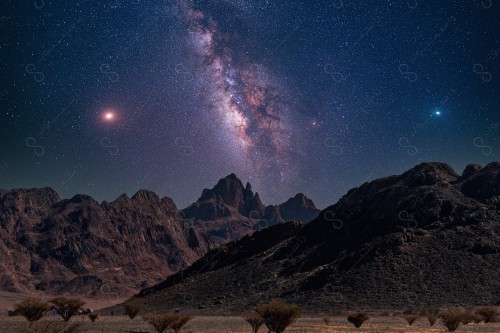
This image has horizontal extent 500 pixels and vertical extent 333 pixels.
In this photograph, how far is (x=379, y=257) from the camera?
8762 cm

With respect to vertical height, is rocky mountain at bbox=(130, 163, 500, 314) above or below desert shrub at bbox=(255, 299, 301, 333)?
above

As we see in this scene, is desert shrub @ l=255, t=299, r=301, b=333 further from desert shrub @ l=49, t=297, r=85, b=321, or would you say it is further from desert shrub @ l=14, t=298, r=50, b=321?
desert shrub @ l=49, t=297, r=85, b=321

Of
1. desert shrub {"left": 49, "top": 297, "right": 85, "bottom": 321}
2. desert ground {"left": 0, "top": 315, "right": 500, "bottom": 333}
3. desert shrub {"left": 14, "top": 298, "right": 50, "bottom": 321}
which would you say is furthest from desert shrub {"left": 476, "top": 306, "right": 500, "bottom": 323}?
desert shrub {"left": 49, "top": 297, "right": 85, "bottom": 321}

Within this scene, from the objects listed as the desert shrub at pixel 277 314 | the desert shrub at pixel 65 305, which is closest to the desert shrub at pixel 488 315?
the desert shrub at pixel 277 314

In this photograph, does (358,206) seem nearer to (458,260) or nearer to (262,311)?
(458,260)

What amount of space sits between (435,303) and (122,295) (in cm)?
15265

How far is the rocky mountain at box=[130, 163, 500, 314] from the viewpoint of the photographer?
76.8 metres

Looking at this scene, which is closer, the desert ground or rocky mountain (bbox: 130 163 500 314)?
the desert ground

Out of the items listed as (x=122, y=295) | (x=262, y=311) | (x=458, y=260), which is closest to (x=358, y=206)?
(x=458, y=260)

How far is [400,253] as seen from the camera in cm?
8650

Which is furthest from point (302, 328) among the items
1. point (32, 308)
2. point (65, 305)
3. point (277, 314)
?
point (65, 305)

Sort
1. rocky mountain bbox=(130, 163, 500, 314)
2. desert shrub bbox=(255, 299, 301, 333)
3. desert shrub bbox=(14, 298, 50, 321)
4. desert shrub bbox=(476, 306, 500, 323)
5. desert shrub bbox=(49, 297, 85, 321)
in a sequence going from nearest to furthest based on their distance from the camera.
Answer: desert shrub bbox=(255, 299, 301, 333), desert shrub bbox=(14, 298, 50, 321), desert shrub bbox=(476, 306, 500, 323), desert shrub bbox=(49, 297, 85, 321), rocky mountain bbox=(130, 163, 500, 314)

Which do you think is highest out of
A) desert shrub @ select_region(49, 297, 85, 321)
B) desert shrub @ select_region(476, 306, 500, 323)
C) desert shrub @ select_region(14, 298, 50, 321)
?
desert shrub @ select_region(49, 297, 85, 321)

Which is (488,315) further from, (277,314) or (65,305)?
(65,305)
